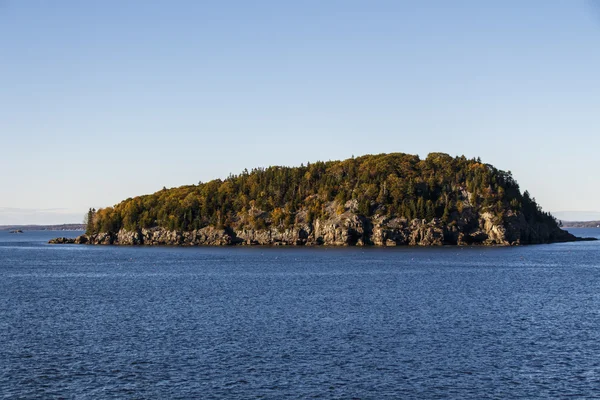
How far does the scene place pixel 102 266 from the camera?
126188 mm

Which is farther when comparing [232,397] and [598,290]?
[598,290]

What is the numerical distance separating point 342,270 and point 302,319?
181 ft

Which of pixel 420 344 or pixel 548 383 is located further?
pixel 420 344

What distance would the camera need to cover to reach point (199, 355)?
43.9 meters

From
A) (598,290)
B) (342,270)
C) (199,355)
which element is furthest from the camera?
(342,270)

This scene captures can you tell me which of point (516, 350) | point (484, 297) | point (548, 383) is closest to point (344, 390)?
point (548, 383)

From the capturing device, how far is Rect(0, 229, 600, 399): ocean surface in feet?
121

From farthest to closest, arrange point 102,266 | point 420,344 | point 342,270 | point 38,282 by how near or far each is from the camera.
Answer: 1. point 102,266
2. point 342,270
3. point 38,282
4. point 420,344

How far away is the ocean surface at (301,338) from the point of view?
3691cm

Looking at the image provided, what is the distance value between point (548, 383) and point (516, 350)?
310 inches

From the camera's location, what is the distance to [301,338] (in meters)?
49.1

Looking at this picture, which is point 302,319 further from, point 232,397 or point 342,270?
point 342,270

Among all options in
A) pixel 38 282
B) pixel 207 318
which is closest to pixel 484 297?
pixel 207 318

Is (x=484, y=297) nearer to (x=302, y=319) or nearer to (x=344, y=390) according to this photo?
(x=302, y=319)
